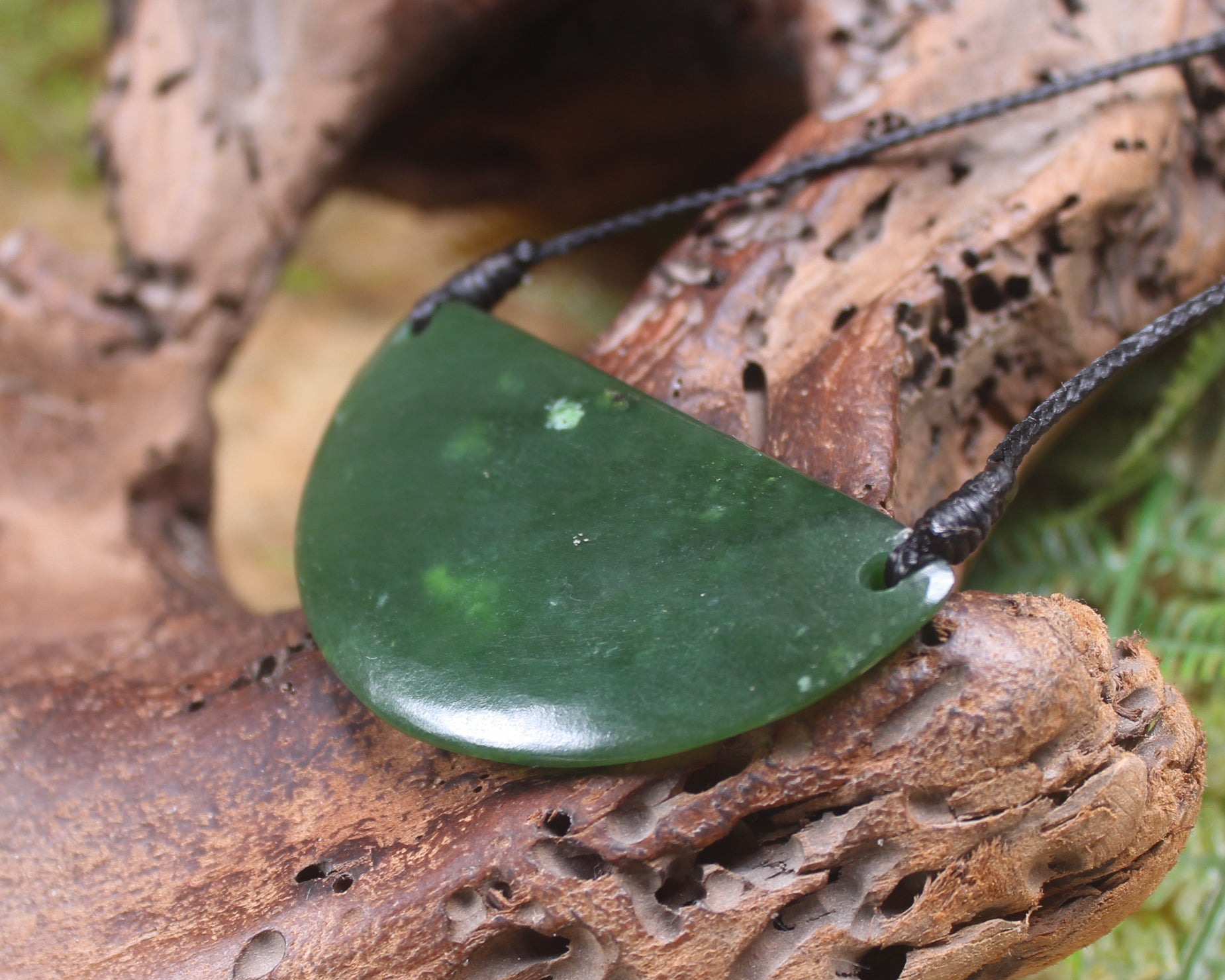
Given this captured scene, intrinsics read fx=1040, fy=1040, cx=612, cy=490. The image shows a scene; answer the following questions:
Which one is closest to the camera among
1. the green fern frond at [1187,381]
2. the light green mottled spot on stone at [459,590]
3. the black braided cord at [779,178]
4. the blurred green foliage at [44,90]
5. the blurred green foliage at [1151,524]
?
the light green mottled spot on stone at [459,590]

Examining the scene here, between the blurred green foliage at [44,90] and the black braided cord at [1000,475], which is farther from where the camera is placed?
the blurred green foliage at [44,90]

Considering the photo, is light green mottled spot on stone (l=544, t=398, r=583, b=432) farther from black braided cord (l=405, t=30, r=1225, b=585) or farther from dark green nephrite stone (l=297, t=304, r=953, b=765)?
black braided cord (l=405, t=30, r=1225, b=585)

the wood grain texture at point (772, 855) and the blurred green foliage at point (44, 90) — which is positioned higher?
the wood grain texture at point (772, 855)

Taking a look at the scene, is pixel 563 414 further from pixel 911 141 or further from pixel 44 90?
pixel 44 90

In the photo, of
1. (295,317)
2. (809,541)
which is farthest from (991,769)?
(295,317)

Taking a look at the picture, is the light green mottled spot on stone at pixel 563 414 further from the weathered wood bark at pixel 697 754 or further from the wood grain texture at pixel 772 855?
the wood grain texture at pixel 772 855

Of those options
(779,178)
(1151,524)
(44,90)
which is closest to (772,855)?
(779,178)

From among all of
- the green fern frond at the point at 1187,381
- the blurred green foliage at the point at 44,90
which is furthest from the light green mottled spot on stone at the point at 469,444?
the blurred green foliage at the point at 44,90

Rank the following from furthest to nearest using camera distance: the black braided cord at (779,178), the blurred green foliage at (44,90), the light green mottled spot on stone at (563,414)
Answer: the blurred green foliage at (44,90) → the black braided cord at (779,178) → the light green mottled spot on stone at (563,414)

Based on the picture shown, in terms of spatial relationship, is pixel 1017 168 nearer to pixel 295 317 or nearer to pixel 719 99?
pixel 719 99
